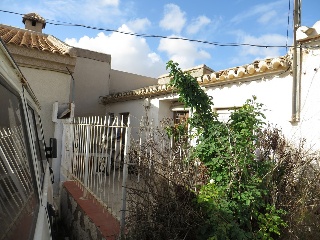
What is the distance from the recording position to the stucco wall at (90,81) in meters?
13.4

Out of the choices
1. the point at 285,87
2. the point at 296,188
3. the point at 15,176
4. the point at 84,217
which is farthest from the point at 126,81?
the point at 15,176

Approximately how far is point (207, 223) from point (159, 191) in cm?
65

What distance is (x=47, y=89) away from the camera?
6.88m

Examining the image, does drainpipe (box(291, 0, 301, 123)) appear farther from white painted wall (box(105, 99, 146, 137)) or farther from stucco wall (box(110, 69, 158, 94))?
stucco wall (box(110, 69, 158, 94))

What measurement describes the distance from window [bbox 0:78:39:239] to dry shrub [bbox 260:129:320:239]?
8.79ft

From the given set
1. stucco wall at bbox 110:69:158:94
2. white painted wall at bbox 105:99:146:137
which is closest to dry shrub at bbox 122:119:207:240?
white painted wall at bbox 105:99:146:137

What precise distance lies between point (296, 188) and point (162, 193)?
197cm

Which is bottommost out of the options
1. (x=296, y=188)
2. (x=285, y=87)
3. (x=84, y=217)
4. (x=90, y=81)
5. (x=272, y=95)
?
(x=84, y=217)

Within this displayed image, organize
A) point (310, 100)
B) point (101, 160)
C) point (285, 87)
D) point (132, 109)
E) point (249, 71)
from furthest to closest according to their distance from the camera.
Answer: point (132, 109) < point (249, 71) < point (285, 87) < point (310, 100) < point (101, 160)

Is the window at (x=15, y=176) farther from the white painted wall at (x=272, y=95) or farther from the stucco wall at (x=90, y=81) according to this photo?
the stucco wall at (x=90, y=81)

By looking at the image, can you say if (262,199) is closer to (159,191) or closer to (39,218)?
(159,191)

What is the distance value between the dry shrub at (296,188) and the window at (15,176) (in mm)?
2680

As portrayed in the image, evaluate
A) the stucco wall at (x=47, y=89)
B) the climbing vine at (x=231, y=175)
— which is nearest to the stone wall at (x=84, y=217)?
the climbing vine at (x=231, y=175)

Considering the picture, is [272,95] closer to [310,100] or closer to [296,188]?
[310,100]
